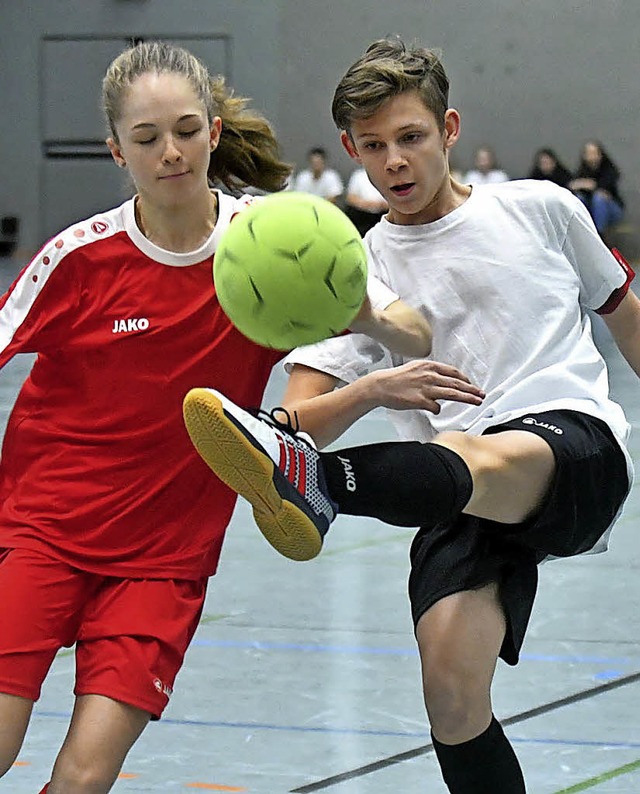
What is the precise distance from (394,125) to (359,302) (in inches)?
18.4

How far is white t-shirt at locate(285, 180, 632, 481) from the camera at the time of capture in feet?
9.01

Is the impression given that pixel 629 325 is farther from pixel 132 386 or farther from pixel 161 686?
pixel 161 686

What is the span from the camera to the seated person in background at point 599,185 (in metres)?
16.3

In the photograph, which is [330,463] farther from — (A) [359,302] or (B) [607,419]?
(B) [607,419]

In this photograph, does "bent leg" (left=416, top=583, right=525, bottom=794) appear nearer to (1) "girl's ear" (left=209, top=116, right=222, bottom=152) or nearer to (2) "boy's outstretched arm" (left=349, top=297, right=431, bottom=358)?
(2) "boy's outstretched arm" (left=349, top=297, right=431, bottom=358)

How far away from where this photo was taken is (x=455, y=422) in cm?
277

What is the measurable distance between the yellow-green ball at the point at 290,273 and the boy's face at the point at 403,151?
13.5 inches

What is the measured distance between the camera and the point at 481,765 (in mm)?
2689

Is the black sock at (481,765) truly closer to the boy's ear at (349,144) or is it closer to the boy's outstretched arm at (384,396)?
the boy's outstretched arm at (384,396)

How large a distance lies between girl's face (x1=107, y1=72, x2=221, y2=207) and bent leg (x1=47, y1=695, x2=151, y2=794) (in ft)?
2.83

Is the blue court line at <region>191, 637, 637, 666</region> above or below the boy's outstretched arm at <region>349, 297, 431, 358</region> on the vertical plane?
below

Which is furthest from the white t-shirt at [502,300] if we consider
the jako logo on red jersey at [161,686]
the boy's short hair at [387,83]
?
the jako logo on red jersey at [161,686]

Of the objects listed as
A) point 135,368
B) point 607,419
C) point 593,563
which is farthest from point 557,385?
point 593,563

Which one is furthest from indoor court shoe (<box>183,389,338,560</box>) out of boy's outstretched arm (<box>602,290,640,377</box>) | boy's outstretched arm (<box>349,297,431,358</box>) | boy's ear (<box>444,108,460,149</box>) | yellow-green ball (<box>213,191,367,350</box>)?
boy's outstretched arm (<box>602,290,640,377</box>)
